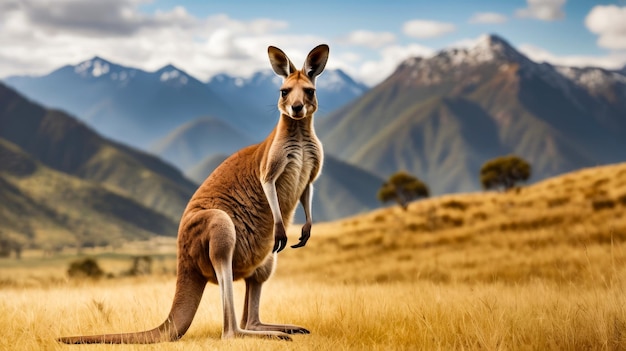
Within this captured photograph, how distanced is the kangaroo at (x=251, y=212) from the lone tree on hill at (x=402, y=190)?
189ft

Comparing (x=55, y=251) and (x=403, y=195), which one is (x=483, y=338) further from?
(x=55, y=251)

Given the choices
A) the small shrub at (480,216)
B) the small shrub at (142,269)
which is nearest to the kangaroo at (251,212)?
the small shrub at (142,269)

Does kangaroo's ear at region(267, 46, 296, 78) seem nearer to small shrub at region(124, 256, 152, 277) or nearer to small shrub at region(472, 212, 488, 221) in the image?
small shrub at region(124, 256, 152, 277)

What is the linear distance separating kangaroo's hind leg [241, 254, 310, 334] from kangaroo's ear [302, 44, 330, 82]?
2310 mm

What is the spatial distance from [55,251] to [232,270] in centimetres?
20292

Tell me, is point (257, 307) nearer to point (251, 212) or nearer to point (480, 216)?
point (251, 212)

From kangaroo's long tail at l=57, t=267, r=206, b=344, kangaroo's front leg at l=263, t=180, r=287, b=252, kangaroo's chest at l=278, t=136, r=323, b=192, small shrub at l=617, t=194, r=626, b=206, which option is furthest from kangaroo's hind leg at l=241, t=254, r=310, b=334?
small shrub at l=617, t=194, r=626, b=206

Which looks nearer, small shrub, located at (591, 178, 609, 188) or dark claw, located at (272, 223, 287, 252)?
dark claw, located at (272, 223, 287, 252)

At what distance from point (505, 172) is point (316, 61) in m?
58.3

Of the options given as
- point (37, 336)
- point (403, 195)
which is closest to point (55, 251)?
point (403, 195)

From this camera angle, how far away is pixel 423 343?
6590 mm

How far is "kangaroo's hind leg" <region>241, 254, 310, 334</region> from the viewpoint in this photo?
726cm

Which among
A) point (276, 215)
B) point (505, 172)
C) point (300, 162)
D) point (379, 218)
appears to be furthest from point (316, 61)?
point (505, 172)

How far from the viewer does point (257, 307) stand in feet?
24.7
